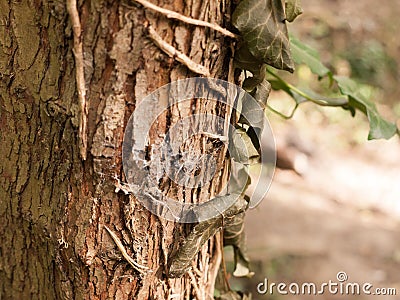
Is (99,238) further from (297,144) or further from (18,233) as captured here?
(297,144)

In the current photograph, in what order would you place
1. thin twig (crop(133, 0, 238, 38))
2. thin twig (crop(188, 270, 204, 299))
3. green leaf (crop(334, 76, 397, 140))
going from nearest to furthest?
thin twig (crop(133, 0, 238, 38)) → thin twig (crop(188, 270, 204, 299)) → green leaf (crop(334, 76, 397, 140))

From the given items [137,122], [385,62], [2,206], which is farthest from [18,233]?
[385,62]

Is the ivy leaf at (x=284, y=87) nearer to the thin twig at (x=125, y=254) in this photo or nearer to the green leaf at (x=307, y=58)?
the green leaf at (x=307, y=58)

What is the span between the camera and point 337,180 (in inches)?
153

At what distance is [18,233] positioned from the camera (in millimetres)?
924

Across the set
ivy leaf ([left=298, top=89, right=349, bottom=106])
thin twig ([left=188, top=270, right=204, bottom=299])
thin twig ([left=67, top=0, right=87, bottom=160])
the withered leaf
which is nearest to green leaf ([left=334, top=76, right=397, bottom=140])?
ivy leaf ([left=298, top=89, right=349, bottom=106])

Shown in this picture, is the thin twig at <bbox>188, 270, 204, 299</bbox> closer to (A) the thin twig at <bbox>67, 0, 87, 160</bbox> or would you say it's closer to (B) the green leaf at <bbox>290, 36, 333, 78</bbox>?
(A) the thin twig at <bbox>67, 0, 87, 160</bbox>

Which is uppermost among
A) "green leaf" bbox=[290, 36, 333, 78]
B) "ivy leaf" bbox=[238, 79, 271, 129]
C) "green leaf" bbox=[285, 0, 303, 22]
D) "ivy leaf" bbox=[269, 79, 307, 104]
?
"green leaf" bbox=[290, 36, 333, 78]

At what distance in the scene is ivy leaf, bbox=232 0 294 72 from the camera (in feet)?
2.39

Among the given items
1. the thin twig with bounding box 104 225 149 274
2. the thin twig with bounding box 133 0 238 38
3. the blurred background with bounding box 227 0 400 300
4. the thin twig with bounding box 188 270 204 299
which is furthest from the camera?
the blurred background with bounding box 227 0 400 300

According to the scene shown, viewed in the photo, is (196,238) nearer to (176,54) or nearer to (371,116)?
(176,54)

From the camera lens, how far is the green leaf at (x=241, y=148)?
0.84 meters

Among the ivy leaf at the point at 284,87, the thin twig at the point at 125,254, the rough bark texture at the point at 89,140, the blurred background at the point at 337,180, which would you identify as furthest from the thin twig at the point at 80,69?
the blurred background at the point at 337,180

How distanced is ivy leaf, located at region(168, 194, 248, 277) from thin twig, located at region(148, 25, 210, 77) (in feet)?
0.68
